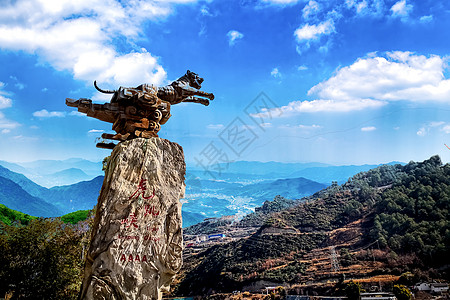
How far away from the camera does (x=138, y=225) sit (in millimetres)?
4105

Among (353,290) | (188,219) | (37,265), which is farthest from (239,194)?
(37,265)

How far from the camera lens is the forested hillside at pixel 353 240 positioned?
1942 cm

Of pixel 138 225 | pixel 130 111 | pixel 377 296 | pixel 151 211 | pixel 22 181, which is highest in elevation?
pixel 22 181

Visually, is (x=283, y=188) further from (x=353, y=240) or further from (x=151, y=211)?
(x=151, y=211)

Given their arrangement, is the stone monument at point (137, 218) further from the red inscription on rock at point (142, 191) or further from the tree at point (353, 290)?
the tree at point (353, 290)

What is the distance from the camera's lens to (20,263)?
7043 millimetres

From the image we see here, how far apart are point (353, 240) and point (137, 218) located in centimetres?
2257

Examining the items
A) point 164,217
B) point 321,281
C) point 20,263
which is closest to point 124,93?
point 164,217

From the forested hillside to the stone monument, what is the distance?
57.8 ft

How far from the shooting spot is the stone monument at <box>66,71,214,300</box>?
384 centimetres

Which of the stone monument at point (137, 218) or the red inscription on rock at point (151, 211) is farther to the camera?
the red inscription on rock at point (151, 211)

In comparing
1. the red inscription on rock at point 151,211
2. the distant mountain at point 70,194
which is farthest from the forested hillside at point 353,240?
the distant mountain at point 70,194

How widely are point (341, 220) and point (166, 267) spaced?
25682 mm

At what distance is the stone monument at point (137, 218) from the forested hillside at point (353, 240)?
17611 millimetres
